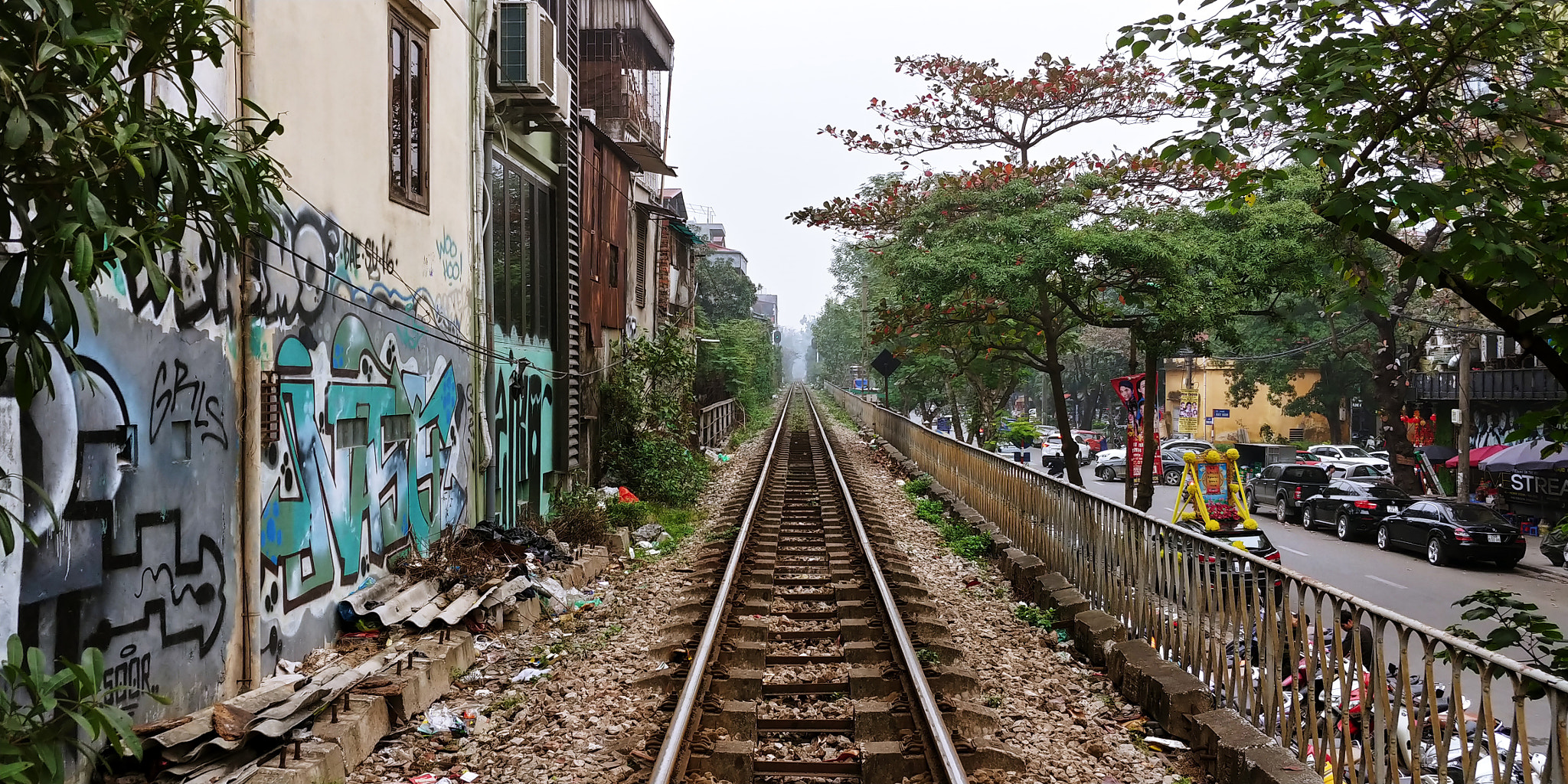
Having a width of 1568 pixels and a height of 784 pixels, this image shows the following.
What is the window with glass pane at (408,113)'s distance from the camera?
9.20 metres

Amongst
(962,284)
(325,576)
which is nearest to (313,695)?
(325,576)

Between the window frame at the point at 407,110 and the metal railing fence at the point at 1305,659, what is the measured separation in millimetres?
7002

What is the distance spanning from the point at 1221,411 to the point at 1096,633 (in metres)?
52.9

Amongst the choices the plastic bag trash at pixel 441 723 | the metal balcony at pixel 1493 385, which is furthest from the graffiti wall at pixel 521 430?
the metal balcony at pixel 1493 385

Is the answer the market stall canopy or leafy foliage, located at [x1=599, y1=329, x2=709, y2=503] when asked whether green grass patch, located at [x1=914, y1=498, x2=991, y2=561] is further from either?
the market stall canopy

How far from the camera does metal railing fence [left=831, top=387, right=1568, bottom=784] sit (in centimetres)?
397

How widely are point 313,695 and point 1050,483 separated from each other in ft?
24.8

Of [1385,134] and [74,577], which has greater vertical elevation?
[1385,134]

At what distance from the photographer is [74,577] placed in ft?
15.9

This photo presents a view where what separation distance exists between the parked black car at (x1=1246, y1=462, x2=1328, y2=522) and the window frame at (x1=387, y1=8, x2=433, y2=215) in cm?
2396

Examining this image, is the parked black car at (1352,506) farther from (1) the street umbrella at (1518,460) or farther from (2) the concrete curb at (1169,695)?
(2) the concrete curb at (1169,695)

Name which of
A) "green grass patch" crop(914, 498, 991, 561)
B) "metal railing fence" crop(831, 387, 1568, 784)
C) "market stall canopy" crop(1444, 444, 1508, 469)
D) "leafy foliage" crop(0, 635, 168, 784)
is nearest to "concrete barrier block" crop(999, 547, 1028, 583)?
"metal railing fence" crop(831, 387, 1568, 784)

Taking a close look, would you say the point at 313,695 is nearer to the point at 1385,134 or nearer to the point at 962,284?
the point at 1385,134

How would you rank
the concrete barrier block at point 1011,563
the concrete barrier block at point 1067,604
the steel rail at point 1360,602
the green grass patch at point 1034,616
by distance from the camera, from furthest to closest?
the concrete barrier block at point 1011,563 < the green grass patch at point 1034,616 < the concrete barrier block at point 1067,604 < the steel rail at point 1360,602
